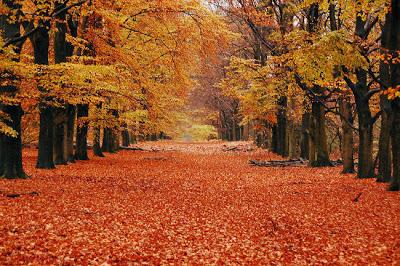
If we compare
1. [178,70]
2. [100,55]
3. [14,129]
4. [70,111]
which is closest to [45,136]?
[14,129]

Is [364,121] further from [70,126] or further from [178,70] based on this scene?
[70,126]

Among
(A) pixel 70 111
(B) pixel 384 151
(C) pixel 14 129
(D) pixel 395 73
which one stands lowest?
(B) pixel 384 151

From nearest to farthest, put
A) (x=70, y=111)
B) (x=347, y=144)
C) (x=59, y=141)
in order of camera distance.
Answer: (x=347, y=144) < (x=59, y=141) < (x=70, y=111)

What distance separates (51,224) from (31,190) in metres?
4.04

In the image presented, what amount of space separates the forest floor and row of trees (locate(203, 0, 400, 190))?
8.29ft

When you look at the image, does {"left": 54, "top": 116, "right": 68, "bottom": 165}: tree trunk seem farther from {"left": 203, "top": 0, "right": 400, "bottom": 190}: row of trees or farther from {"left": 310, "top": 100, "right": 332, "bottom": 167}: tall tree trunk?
{"left": 310, "top": 100, "right": 332, "bottom": 167}: tall tree trunk

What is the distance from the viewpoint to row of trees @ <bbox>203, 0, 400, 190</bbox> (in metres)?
13.4

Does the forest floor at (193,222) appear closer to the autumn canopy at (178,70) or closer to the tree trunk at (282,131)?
the autumn canopy at (178,70)

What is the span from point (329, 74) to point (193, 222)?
6.56m

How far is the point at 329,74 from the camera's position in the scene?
13422mm

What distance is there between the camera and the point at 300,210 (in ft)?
41.2

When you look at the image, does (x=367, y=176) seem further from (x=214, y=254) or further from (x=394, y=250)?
(x=214, y=254)

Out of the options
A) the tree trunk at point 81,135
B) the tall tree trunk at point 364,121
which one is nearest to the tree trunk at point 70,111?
the tree trunk at point 81,135

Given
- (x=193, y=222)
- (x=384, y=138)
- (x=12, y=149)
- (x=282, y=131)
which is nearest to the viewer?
(x=193, y=222)
